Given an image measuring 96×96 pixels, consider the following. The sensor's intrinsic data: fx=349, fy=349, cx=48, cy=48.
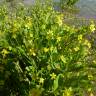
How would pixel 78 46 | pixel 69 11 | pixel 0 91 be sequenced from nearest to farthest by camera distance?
pixel 78 46, pixel 0 91, pixel 69 11

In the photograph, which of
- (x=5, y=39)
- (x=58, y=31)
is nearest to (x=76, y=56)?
(x=58, y=31)

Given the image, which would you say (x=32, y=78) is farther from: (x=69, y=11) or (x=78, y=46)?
(x=69, y=11)

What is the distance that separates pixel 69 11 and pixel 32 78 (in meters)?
15.8

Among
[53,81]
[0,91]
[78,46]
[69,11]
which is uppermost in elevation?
[78,46]

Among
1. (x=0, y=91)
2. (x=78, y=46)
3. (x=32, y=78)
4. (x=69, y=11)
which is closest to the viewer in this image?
(x=32, y=78)

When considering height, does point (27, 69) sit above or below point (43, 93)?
above

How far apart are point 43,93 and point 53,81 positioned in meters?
0.30

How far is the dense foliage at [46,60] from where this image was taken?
6.26 metres

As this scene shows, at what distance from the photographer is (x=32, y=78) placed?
6.13 meters

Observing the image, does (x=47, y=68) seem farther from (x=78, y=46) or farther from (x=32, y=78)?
(x=78, y=46)

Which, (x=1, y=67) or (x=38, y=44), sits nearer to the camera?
(x=38, y=44)

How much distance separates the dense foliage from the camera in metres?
6.26

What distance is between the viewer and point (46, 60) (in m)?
6.36

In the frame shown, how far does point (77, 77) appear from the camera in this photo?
641 cm
